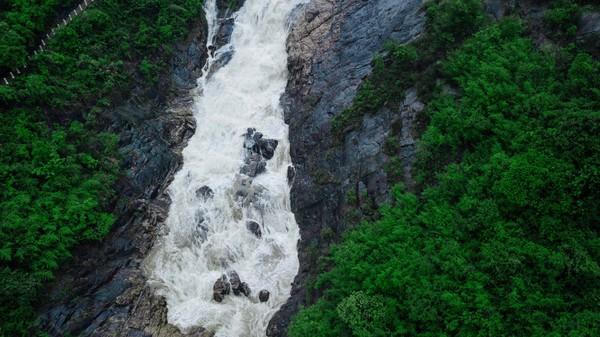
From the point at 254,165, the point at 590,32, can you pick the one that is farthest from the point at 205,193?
the point at 590,32

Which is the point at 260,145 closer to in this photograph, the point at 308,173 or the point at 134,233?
the point at 308,173

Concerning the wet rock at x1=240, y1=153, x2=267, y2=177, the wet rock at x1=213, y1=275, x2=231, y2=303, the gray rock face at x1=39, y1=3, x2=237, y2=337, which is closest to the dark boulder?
the wet rock at x1=240, y1=153, x2=267, y2=177

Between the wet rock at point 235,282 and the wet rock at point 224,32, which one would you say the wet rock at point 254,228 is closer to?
the wet rock at point 235,282

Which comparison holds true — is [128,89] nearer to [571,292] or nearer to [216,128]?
[216,128]

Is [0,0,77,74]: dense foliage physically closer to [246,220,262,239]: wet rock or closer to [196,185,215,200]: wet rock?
[196,185,215,200]: wet rock

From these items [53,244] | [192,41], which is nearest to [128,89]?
[192,41]

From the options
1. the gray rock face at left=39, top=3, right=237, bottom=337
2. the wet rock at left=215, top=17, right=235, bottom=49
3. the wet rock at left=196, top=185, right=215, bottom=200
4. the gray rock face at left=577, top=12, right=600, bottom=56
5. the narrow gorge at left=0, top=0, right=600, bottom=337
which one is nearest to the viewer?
the narrow gorge at left=0, top=0, right=600, bottom=337
